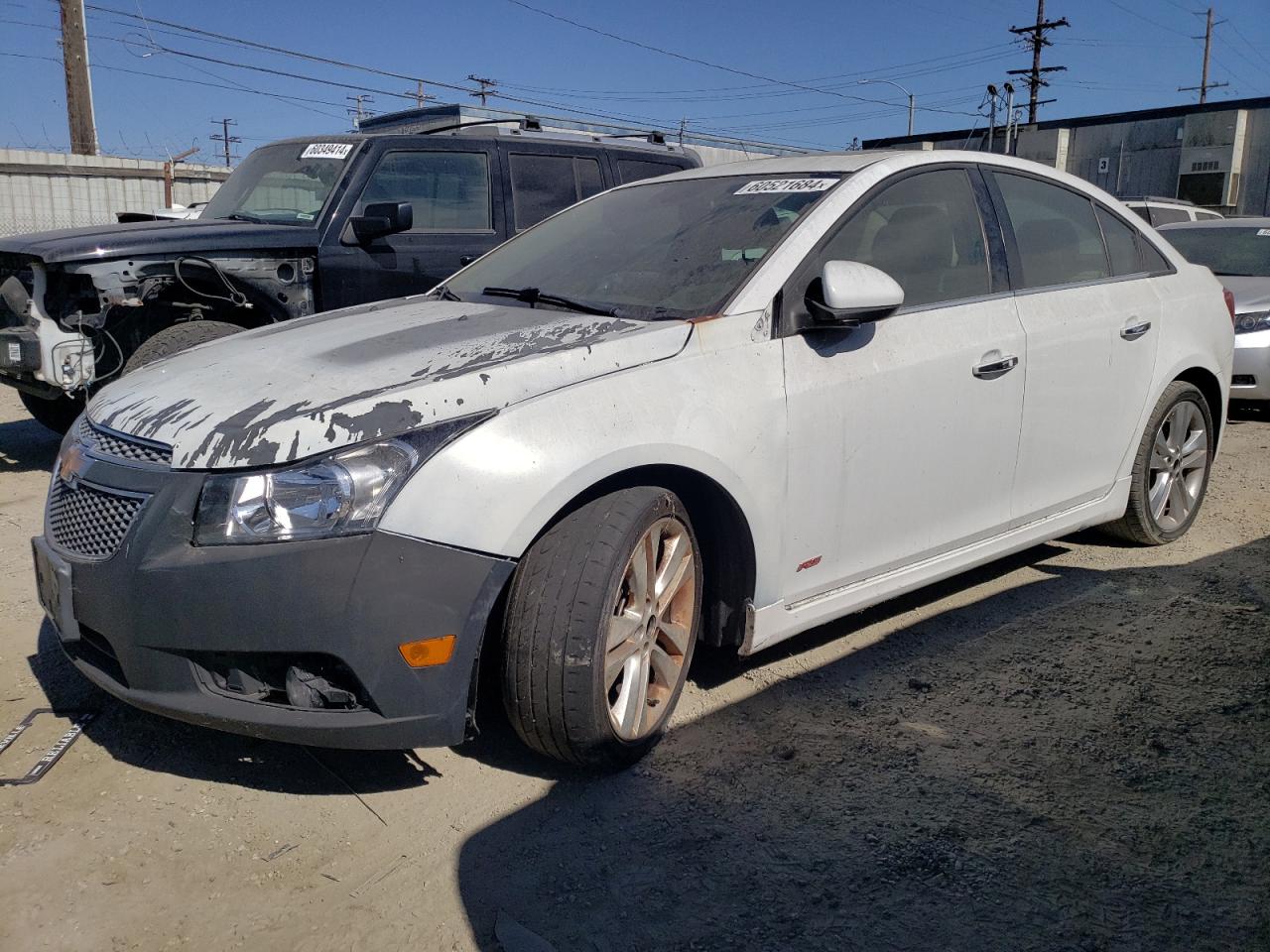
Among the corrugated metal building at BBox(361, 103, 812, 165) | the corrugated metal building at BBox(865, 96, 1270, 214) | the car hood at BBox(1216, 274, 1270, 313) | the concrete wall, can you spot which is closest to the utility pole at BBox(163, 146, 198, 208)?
the concrete wall

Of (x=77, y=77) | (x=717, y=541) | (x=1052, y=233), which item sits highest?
(x=77, y=77)

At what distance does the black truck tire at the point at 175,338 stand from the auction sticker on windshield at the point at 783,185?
338cm

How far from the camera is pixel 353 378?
2.80 meters

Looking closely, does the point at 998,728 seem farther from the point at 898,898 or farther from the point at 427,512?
the point at 427,512

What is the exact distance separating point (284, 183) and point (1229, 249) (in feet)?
25.1

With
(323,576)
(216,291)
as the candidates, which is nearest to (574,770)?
(323,576)

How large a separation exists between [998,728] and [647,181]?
8.03 ft

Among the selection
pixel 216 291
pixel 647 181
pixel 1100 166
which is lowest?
pixel 216 291

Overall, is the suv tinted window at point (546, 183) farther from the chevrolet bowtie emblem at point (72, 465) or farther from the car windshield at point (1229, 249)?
the car windshield at point (1229, 249)

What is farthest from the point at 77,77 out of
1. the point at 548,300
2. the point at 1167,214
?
the point at 548,300

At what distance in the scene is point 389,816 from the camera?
2.81 metres

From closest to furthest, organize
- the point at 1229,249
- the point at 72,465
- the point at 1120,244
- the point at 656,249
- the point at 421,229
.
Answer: the point at 72,465
the point at 656,249
the point at 1120,244
the point at 421,229
the point at 1229,249

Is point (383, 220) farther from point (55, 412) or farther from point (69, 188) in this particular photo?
point (69, 188)

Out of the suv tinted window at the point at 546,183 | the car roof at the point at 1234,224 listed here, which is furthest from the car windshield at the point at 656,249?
the car roof at the point at 1234,224
